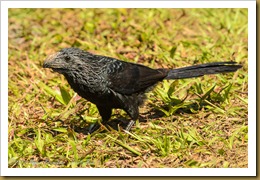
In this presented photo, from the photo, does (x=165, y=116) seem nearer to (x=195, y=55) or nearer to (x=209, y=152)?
(x=209, y=152)

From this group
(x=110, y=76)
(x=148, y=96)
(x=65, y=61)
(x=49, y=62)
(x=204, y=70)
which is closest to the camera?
(x=49, y=62)

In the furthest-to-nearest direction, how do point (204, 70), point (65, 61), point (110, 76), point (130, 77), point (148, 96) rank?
point (148, 96), point (204, 70), point (130, 77), point (110, 76), point (65, 61)

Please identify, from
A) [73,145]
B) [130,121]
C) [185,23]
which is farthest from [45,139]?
[185,23]

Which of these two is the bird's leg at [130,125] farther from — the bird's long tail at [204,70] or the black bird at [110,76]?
the bird's long tail at [204,70]

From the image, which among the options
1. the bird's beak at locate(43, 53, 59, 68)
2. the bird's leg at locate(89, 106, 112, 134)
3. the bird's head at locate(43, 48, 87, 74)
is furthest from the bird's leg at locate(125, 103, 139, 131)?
the bird's beak at locate(43, 53, 59, 68)

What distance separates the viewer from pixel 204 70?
7238 mm

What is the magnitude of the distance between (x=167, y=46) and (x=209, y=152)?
129 inches

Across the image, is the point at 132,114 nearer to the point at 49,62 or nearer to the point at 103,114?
the point at 103,114

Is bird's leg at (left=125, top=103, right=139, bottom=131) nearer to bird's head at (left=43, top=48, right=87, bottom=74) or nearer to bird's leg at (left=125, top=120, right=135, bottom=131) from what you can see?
bird's leg at (left=125, top=120, right=135, bottom=131)

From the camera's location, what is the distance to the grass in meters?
6.17

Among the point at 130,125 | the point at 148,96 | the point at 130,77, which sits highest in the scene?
the point at 130,77

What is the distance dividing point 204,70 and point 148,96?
85 cm

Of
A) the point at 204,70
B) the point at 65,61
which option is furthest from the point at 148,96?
the point at 65,61

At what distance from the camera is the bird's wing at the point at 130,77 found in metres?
6.72
